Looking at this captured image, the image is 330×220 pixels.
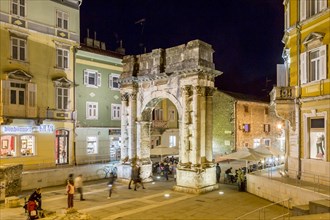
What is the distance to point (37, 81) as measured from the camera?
26.4 meters

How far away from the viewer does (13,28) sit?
24.6 meters

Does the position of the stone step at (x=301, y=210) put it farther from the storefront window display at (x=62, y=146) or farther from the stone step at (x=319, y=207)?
the storefront window display at (x=62, y=146)

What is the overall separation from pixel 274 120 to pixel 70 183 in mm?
34707

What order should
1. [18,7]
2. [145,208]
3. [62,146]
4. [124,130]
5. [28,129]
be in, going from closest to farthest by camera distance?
1. [145,208]
2. [18,7]
3. [28,129]
4. [124,130]
5. [62,146]

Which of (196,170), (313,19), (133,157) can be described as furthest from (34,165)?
(313,19)

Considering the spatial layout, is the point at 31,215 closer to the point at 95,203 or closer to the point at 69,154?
the point at 95,203

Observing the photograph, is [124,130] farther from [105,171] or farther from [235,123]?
[235,123]

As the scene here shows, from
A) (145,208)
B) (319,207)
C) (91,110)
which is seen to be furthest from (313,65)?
(91,110)

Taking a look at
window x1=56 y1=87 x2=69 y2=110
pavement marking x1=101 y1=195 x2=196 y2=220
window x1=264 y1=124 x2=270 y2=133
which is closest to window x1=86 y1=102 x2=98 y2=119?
window x1=56 y1=87 x2=69 y2=110

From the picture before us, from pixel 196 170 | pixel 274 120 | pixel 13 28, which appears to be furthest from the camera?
pixel 274 120

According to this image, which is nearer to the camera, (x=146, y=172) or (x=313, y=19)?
(x=313, y=19)

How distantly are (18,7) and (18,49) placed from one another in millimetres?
3224

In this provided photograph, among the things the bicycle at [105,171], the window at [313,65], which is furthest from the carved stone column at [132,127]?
the window at [313,65]

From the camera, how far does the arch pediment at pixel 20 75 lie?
2438 centimetres
